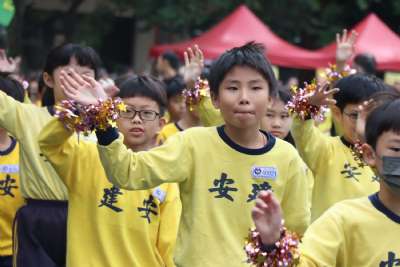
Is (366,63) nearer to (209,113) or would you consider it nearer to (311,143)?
(209,113)

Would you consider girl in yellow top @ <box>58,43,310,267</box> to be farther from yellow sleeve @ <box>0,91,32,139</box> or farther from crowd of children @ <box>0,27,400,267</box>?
yellow sleeve @ <box>0,91,32,139</box>

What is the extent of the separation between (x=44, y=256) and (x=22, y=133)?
2.78 ft

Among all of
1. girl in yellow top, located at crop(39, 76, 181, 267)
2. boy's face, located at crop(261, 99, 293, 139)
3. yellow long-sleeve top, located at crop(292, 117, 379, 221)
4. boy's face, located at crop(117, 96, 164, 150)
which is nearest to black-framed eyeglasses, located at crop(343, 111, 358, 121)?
yellow long-sleeve top, located at crop(292, 117, 379, 221)

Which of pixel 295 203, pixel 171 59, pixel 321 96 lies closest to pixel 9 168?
pixel 321 96

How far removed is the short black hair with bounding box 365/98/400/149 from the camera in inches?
167

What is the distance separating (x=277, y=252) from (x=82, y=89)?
1.38 meters

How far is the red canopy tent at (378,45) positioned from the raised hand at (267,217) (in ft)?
40.5

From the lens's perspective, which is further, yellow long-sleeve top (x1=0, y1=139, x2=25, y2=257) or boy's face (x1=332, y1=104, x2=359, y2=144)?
yellow long-sleeve top (x1=0, y1=139, x2=25, y2=257)

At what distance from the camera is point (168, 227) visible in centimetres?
618

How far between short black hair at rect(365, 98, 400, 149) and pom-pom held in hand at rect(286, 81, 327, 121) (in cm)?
164

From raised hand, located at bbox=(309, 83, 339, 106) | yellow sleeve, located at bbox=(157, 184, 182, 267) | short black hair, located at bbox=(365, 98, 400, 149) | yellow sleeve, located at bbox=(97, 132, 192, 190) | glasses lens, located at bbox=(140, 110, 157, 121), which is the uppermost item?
raised hand, located at bbox=(309, 83, 339, 106)

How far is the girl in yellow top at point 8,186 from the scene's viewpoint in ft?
24.7

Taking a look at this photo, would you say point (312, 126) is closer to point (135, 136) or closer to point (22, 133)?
point (135, 136)

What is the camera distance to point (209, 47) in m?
16.2
